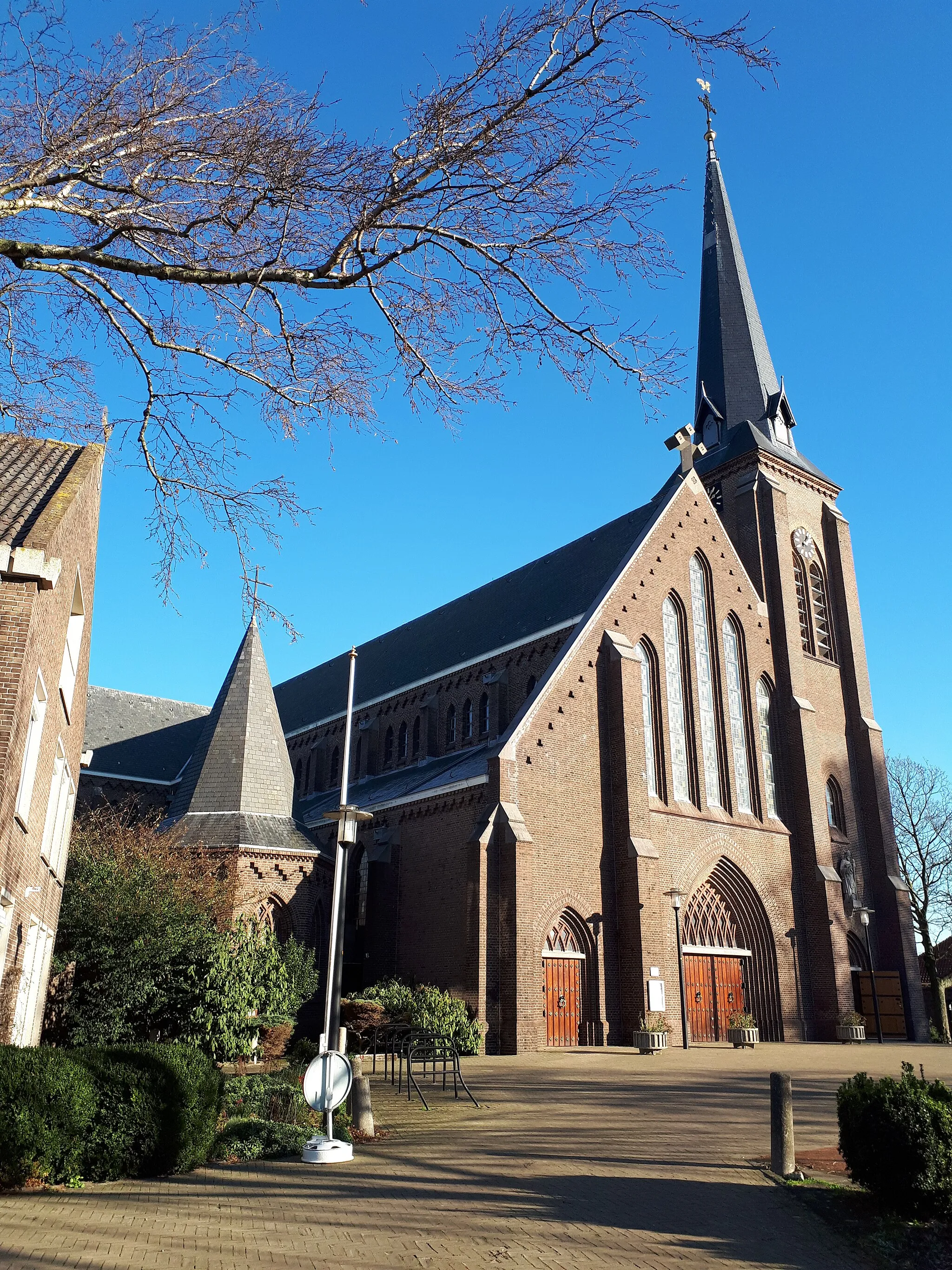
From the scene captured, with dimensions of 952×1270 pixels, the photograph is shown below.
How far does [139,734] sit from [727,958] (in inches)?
1034

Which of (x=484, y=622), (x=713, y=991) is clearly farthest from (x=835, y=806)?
(x=484, y=622)

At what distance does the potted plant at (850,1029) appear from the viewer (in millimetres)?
28562

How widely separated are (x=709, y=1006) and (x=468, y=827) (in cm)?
868

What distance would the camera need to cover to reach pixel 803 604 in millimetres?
36531

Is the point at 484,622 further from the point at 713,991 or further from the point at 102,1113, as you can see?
the point at 102,1113

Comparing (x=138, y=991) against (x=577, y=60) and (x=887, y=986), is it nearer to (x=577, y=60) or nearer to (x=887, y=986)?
(x=577, y=60)

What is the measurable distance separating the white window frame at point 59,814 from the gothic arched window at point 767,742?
21.3m

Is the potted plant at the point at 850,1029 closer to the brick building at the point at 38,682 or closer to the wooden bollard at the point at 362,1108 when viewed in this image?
the wooden bollard at the point at 362,1108

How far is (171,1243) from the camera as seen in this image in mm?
6922

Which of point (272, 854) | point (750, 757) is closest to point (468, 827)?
point (272, 854)

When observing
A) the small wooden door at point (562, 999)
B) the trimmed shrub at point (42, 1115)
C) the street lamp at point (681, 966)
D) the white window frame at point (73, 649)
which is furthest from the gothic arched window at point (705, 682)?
the trimmed shrub at point (42, 1115)

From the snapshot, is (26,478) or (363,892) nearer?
(26,478)

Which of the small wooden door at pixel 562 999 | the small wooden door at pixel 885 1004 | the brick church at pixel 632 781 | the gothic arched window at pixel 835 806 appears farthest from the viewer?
the gothic arched window at pixel 835 806

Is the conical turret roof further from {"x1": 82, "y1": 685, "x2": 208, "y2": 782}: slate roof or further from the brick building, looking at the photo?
the brick building
